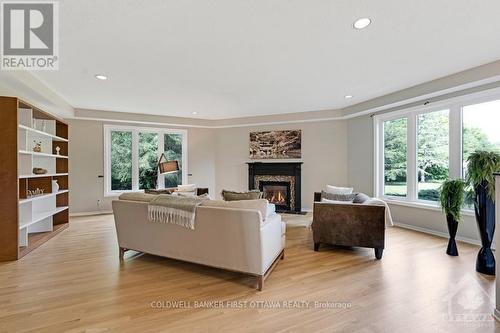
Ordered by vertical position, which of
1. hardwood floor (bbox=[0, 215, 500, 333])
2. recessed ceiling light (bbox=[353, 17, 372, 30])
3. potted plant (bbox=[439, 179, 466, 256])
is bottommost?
hardwood floor (bbox=[0, 215, 500, 333])

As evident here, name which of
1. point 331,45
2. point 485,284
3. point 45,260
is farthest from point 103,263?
point 485,284

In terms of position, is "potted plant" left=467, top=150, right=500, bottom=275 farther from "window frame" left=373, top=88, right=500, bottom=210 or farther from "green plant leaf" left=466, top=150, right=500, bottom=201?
"window frame" left=373, top=88, right=500, bottom=210

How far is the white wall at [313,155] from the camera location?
257 inches

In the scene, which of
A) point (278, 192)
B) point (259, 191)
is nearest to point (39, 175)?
point (259, 191)

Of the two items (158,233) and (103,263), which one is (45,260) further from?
(158,233)

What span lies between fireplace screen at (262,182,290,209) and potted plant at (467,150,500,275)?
13.6 ft

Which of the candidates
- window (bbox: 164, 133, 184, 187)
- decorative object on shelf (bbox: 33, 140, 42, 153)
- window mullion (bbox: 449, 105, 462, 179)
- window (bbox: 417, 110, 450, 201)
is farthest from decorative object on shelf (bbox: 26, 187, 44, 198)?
window mullion (bbox: 449, 105, 462, 179)

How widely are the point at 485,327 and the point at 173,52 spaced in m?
4.04

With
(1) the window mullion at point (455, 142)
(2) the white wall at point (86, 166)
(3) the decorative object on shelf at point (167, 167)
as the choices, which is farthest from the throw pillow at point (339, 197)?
(2) the white wall at point (86, 166)

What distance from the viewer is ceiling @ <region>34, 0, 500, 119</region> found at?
225cm

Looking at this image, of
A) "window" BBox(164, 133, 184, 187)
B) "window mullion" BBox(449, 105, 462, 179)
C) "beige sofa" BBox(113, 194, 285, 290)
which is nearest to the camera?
"beige sofa" BBox(113, 194, 285, 290)

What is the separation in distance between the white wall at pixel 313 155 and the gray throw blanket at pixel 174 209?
4.40 meters

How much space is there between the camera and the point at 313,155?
6.76m

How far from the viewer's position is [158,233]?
10.3 feet
